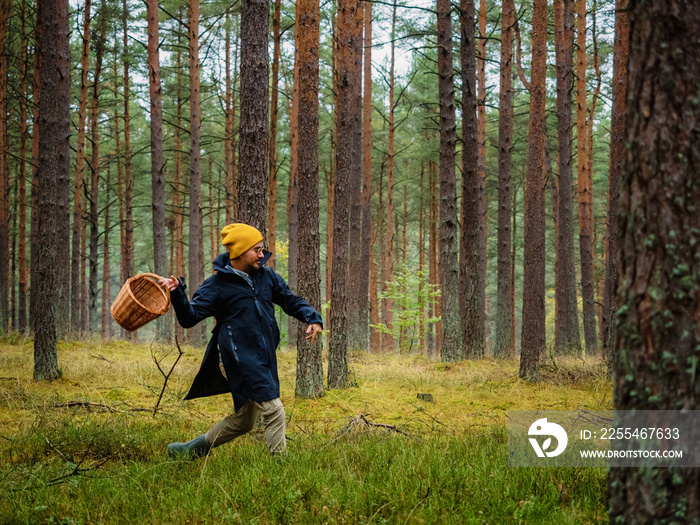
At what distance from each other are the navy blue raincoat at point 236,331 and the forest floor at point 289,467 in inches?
24.9

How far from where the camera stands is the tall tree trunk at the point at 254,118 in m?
6.83

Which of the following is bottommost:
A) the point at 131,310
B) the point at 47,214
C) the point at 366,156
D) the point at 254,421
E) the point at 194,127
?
the point at 254,421

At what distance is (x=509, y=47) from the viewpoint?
51.4ft

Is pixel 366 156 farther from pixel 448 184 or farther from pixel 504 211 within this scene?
pixel 448 184

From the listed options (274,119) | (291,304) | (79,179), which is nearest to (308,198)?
(291,304)

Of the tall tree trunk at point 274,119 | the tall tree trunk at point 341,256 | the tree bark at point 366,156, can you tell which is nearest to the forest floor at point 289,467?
the tall tree trunk at point 341,256

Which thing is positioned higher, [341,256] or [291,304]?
[341,256]

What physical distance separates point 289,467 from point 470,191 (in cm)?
983

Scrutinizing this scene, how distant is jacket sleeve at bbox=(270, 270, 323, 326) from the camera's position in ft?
15.8

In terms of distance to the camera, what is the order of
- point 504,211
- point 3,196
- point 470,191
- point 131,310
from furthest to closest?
point 3,196 → point 504,211 → point 470,191 → point 131,310

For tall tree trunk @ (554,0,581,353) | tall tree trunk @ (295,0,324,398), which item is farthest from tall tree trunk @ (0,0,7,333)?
tall tree trunk @ (554,0,581,353)

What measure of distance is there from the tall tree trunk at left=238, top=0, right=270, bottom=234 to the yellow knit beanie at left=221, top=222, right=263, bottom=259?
2.15 metres

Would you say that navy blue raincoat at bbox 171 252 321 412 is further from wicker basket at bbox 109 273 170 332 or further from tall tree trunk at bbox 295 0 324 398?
tall tree trunk at bbox 295 0 324 398

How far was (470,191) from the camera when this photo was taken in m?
12.8
